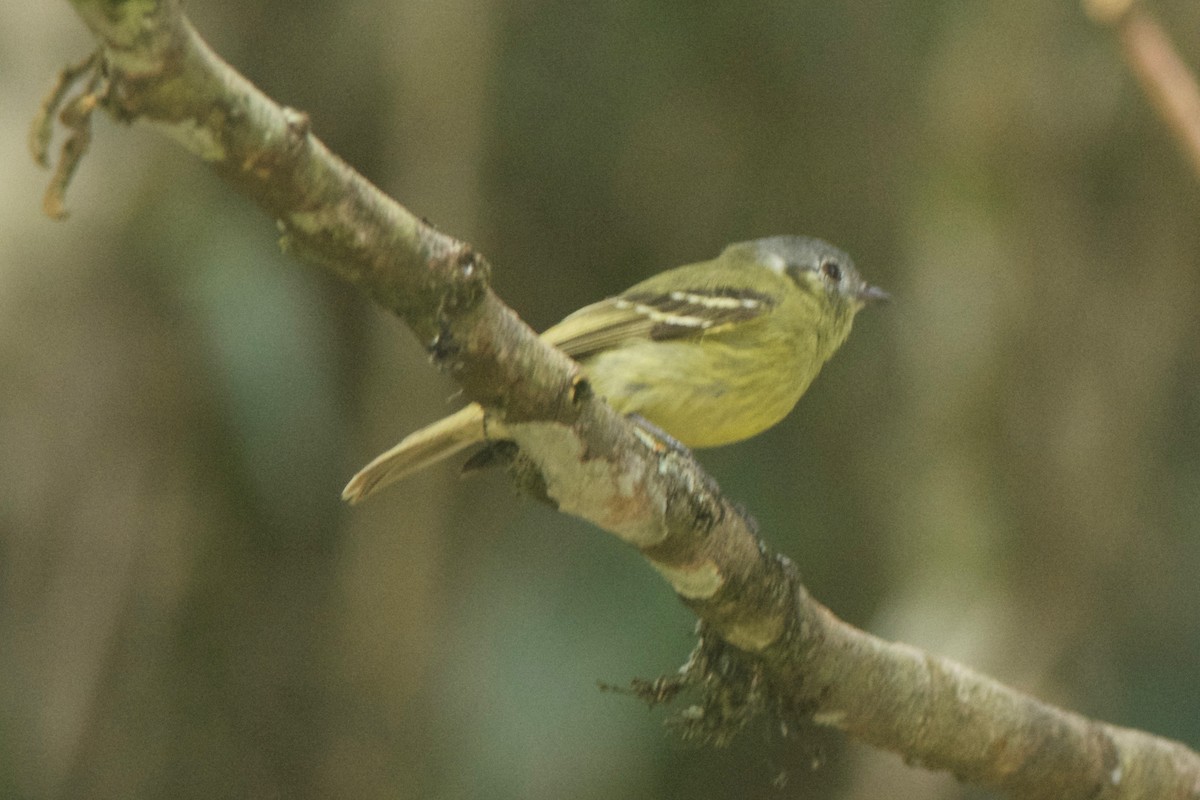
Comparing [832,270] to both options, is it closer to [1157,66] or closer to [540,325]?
[540,325]

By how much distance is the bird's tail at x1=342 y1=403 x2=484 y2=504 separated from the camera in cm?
315

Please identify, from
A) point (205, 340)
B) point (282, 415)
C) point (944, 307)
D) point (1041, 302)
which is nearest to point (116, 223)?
point (205, 340)

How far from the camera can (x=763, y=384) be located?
3.68m

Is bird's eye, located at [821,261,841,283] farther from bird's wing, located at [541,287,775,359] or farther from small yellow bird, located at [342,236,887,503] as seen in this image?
bird's wing, located at [541,287,775,359]

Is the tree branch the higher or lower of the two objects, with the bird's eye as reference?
higher

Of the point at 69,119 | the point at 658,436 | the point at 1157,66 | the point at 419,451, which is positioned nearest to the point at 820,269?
the point at 658,436

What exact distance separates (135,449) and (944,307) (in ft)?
10.2

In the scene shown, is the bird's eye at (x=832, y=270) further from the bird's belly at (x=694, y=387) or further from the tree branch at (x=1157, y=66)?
the tree branch at (x=1157, y=66)

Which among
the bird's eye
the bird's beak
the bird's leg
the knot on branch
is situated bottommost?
the bird's leg

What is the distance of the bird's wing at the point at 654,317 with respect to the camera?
3588 mm

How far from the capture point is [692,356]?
141 inches

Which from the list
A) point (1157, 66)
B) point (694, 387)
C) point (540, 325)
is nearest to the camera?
point (1157, 66)

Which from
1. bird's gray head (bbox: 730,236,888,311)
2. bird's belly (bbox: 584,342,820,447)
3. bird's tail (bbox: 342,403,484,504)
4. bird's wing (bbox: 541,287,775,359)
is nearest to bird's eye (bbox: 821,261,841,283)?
bird's gray head (bbox: 730,236,888,311)

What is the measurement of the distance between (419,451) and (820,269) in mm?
1610
